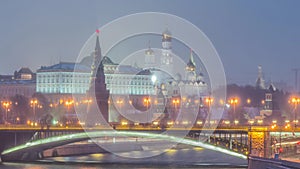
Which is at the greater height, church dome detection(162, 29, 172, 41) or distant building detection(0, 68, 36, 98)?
church dome detection(162, 29, 172, 41)

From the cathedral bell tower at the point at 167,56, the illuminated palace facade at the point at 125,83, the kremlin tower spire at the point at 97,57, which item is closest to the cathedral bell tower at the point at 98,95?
the kremlin tower spire at the point at 97,57

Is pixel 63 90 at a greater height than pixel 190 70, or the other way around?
pixel 190 70

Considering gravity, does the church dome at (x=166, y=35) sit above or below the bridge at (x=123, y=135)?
above

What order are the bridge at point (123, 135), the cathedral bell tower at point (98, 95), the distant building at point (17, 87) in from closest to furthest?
the bridge at point (123, 135)
the cathedral bell tower at point (98, 95)
the distant building at point (17, 87)

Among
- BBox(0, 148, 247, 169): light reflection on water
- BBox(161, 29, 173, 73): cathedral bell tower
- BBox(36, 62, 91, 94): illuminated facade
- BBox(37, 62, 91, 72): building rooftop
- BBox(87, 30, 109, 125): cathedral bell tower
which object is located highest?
BBox(161, 29, 173, 73): cathedral bell tower

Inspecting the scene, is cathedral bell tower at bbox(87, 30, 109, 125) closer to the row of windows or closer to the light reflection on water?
the light reflection on water

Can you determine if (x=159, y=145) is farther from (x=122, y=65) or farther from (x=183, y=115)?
(x=122, y=65)

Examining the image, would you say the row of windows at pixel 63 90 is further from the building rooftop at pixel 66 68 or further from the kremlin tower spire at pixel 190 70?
the kremlin tower spire at pixel 190 70

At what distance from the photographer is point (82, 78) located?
342ft

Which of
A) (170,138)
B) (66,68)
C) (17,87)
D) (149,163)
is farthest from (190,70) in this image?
(170,138)

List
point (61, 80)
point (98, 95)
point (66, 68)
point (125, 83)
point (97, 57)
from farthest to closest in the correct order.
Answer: point (125, 83) < point (66, 68) < point (61, 80) < point (97, 57) < point (98, 95)

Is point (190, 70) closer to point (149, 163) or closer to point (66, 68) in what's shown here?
point (66, 68)

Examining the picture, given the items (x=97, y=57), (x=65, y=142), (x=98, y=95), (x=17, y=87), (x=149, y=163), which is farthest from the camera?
(x=17, y=87)

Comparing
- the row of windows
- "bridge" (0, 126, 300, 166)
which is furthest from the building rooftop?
"bridge" (0, 126, 300, 166)
